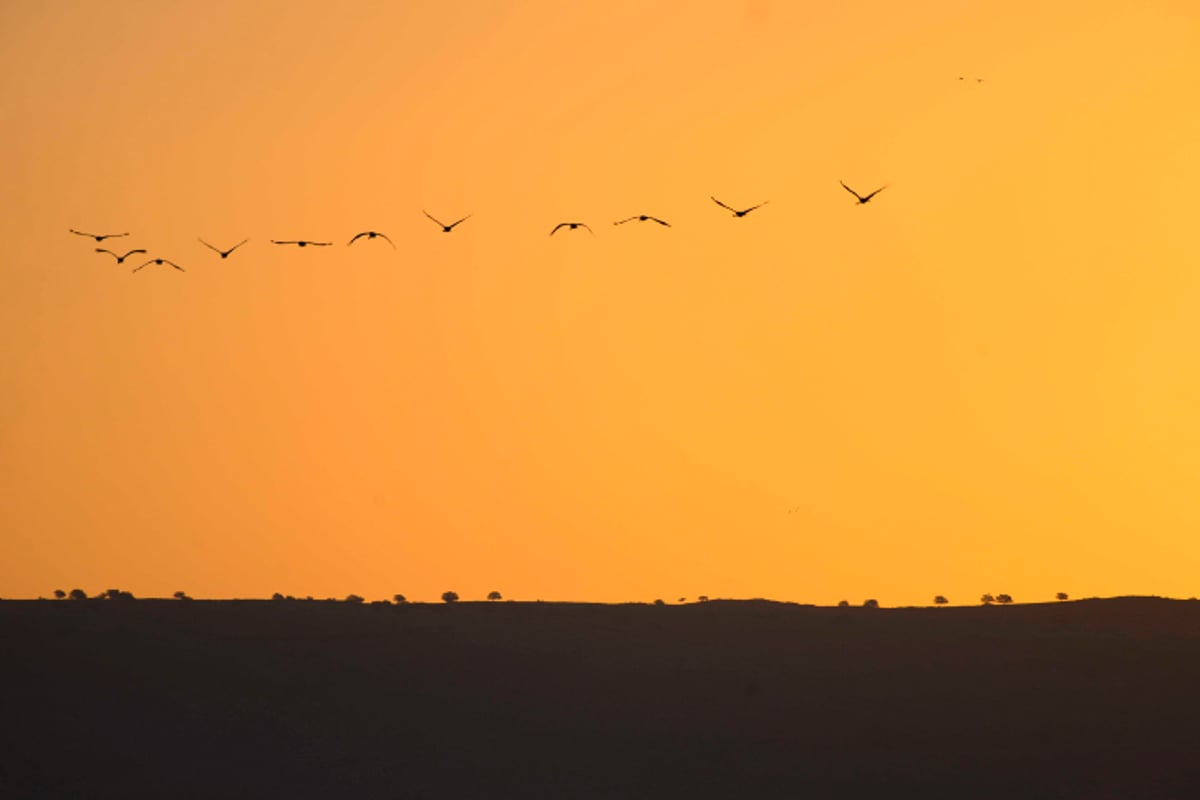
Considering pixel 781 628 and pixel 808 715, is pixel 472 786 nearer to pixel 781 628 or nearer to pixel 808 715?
pixel 808 715

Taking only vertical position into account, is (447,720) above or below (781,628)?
below

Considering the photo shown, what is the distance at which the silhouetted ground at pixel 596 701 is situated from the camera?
77312 millimetres

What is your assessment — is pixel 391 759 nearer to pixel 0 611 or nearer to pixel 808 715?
pixel 808 715

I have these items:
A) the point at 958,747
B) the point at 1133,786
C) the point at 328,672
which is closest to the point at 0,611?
the point at 328,672

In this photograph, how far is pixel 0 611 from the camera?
97.2 meters

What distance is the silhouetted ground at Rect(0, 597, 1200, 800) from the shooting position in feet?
254

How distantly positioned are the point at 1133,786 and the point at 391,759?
25.5m

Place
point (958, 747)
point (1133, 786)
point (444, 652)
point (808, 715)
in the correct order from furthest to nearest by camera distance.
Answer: point (444, 652)
point (808, 715)
point (958, 747)
point (1133, 786)

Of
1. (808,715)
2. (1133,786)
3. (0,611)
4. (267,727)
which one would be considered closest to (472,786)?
(267,727)

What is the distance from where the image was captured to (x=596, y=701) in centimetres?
8788

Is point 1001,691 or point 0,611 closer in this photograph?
point 1001,691

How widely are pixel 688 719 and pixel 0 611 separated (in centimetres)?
3164

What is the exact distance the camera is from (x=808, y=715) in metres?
86.0

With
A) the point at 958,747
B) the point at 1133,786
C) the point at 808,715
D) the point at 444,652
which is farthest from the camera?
the point at 444,652
